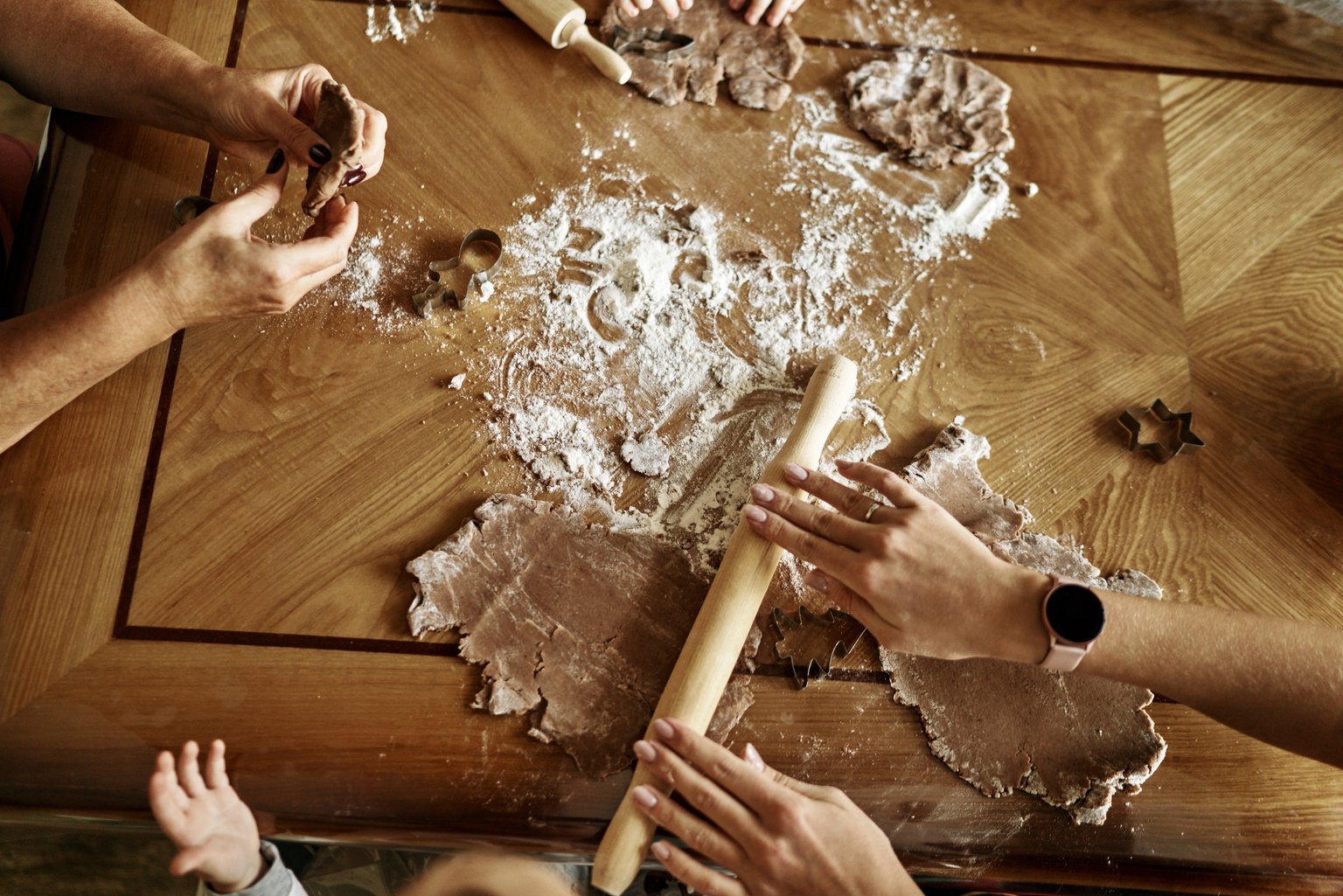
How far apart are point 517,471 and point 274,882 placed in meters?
0.60

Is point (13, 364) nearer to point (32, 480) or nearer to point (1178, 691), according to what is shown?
point (32, 480)

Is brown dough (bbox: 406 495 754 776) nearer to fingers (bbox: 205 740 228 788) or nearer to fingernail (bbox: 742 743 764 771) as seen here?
fingernail (bbox: 742 743 764 771)

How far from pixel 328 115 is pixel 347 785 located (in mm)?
869

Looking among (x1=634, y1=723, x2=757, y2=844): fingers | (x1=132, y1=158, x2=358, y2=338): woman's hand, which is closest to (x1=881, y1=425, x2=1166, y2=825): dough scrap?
(x1=634, y1=723, x2=757, y2=844): fingers

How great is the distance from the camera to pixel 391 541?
1.26 m

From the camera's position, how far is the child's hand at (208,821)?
3.55 ft

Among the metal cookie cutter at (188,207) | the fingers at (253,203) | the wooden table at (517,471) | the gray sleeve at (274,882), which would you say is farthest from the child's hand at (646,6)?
the gray sleeve at (274,882)

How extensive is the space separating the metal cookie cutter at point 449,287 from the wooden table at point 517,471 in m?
0.04

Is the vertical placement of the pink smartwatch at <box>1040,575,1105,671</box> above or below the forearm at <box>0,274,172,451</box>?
above

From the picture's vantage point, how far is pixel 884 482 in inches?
48.3

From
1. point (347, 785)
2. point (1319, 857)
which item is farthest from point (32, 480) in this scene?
point (1319, 857)

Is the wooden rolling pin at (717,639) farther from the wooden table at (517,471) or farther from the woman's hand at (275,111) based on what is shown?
the woman's hand at (275,111)

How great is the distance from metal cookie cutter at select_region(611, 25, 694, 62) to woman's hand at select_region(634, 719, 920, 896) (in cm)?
107

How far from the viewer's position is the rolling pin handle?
1.47 meters
